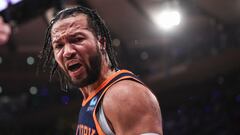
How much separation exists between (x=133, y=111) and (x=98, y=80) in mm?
431

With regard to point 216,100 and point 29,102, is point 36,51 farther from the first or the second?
point 216,100

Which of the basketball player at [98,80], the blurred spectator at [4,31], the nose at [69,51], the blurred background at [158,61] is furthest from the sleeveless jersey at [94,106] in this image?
the blurred background at [158,61]

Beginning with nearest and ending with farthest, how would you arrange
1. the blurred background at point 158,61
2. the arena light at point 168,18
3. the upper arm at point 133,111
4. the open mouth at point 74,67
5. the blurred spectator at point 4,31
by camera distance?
the upper arm at point 133,111
the open mouth at point 74,67
the blurred spectator at point 4,31
the arena light at point 168,18
the blurred background at point 158,61

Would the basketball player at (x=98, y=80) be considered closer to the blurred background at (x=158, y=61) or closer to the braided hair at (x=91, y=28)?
the braided hair at (x=91, y=28)

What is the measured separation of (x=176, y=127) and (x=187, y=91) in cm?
87

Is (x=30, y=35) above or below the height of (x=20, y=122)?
above

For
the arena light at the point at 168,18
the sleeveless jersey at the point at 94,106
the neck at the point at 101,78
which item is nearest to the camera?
the sleeveless jersey at the point at 94,106


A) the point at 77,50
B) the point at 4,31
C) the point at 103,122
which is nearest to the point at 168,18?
the point at 4,31

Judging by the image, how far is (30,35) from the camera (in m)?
7.11

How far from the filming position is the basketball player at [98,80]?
1.69 meters

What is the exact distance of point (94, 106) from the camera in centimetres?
192

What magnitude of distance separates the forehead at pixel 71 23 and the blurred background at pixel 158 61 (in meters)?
3.62

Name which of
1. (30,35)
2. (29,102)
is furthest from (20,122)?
(30,35)

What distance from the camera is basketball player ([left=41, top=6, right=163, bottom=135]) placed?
1.69 m
